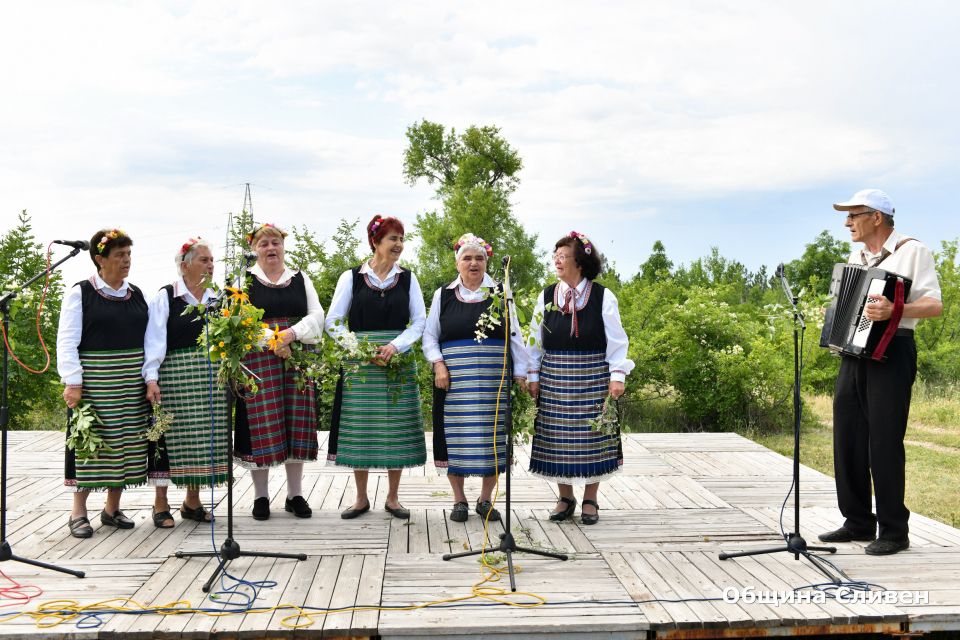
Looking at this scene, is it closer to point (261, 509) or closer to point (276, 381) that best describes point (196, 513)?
point (261, 509)

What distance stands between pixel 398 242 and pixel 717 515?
2500 millimetres

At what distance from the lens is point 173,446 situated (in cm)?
391

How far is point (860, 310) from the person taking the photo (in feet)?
11.4

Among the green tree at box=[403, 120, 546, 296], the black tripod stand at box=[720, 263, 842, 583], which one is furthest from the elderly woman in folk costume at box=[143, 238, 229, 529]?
the green tree at box=[403, 120, 546, 296]

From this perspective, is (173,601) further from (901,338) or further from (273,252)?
(901,338)

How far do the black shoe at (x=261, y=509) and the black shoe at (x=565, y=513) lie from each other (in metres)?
1.65

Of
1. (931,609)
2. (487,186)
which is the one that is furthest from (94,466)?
(487,186)

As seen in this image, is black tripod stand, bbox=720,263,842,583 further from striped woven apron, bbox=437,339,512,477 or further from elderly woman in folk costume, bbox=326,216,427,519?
elderly woman in folk costume, bbox=326,216,427,519

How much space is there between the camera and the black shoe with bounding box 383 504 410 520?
4.12m

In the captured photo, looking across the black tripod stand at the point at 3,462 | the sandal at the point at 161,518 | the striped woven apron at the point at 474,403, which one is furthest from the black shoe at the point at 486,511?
the black tripod stand at the point at 3,462

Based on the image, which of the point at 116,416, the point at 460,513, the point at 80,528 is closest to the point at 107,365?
the point at 116,416

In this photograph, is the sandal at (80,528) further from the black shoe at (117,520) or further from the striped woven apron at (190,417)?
the striped woven apron at (190,417)

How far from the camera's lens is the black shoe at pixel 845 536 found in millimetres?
3736

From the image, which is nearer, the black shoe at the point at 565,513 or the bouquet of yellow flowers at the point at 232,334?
the bouquet of yellow flowers at the point at 232,334
